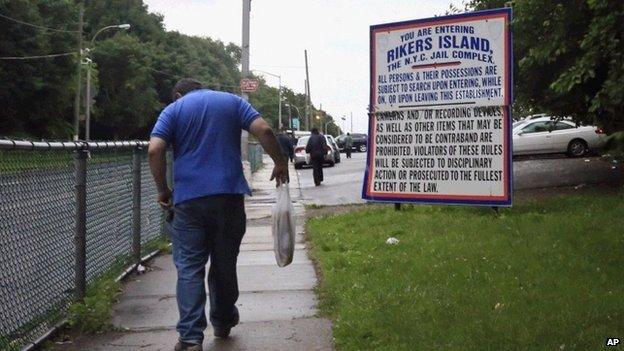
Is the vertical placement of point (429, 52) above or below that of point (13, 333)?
above

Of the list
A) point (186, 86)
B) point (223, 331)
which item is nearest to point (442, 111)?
point (186, 86)

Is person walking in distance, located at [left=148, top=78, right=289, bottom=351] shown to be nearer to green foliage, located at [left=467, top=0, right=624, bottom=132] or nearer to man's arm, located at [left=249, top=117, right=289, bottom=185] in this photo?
man's arm, located at [left=249, top=117, right=289, bottom=185]

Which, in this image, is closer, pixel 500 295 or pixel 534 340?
pixel 534 340

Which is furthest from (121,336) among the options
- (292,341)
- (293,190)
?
(293,190)

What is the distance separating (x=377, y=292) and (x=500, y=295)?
0.97 m

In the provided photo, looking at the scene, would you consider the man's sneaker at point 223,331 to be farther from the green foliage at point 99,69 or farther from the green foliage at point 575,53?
Answer: the green foliage at point 99,69

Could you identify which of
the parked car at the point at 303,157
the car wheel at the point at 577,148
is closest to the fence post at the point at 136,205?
the car wheel at the point at 577,148

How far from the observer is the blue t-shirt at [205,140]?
17.9 feet

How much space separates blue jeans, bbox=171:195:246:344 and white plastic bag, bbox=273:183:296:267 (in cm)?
31

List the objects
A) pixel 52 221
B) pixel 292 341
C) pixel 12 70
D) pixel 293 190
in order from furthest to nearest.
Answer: pixel 12 70, pixel 293 190, pixel 52 221, pixel 292 341

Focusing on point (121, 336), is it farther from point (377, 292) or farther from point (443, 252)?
point (443, 252)

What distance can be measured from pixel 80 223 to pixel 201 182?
5.59ft

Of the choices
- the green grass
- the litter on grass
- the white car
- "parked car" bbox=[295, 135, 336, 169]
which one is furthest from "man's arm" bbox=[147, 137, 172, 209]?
"parked car" bbox=[295, 135, 336, 169]

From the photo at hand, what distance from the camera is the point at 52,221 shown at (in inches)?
239
